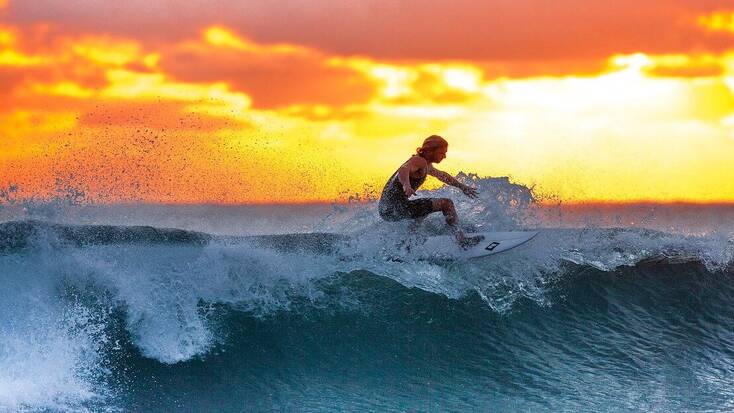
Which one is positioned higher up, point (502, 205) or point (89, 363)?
point (502, 205)

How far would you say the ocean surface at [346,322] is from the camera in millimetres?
6543

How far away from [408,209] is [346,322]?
139 centimetres

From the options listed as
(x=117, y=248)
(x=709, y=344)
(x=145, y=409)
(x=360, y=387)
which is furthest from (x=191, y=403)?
(x=709, y=344)

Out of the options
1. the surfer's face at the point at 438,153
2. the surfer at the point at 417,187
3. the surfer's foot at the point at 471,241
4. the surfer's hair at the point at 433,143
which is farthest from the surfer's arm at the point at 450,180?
the surfer's foot at the point at 471,241

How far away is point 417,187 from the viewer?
806 cm

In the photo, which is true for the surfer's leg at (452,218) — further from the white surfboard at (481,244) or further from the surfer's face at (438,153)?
the surfer's face at (438,153)

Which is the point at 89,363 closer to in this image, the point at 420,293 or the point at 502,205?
the point at 420,293

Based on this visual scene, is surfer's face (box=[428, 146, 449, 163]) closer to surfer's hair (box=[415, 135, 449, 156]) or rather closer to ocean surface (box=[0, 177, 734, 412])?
surfer's hair (box=[415, 135, 449, 156])

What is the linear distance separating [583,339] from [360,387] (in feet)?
9.72

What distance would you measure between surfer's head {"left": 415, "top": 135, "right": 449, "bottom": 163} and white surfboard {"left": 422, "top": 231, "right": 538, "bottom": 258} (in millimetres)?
999

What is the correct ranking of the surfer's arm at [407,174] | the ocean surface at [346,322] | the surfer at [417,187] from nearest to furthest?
the ocean surface at [346,322] < the surfer's arm at [407,174] < the surfer at [417,187]

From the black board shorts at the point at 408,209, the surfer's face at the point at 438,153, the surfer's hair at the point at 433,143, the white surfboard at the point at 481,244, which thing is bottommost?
the white surfboard at the point at 481,244

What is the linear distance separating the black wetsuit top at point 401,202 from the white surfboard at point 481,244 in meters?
0.47

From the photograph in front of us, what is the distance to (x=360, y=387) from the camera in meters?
6.80
